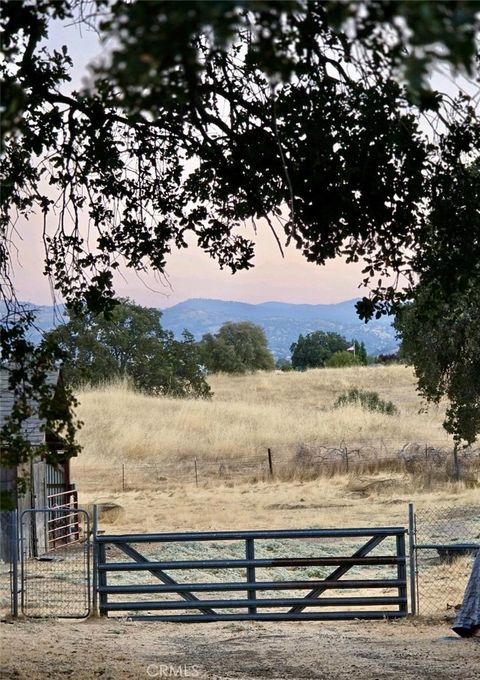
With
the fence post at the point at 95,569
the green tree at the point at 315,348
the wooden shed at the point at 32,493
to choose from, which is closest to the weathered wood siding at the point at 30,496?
the wooden shed at the point at 32,493

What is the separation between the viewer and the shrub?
51.9 m

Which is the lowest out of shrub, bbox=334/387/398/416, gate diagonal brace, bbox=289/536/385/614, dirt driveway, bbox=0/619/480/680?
dirt driveway, bbox=0/619/480/680

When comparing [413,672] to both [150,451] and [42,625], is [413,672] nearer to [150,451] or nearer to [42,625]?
[42,625]

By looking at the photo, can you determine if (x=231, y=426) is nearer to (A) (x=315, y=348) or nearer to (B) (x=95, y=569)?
(B) (x=95, y=569)

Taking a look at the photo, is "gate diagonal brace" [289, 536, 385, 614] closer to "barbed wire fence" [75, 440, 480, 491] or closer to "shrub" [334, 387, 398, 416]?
"barbed wire fence" [75, 440, 480, 491]

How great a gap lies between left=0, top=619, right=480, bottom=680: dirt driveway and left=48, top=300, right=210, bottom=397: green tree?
49.8 meters

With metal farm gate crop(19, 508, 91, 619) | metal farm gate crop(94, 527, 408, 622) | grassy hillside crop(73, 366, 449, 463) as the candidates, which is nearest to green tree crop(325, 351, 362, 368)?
grassy hillside crop(73, 366, 449, 463)

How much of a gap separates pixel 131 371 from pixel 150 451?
22.3 m

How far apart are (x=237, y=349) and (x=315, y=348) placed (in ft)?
72.8

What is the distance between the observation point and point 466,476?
110ft

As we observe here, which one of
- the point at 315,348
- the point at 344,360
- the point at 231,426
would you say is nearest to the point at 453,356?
the point at 231,426

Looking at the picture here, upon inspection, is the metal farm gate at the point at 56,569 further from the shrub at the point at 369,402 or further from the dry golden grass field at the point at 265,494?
the shrub at the point at 369,402

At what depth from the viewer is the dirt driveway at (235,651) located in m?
10.8

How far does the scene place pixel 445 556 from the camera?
1944 centimetres
